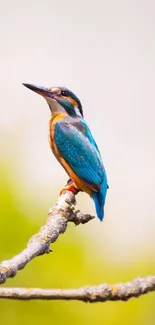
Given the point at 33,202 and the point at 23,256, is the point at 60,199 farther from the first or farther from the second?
the point at 33,202

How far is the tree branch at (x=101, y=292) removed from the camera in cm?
254

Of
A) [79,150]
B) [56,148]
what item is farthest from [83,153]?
[56,148]

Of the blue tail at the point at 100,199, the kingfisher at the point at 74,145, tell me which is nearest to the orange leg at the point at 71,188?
the kingfisher at the point at 74,145

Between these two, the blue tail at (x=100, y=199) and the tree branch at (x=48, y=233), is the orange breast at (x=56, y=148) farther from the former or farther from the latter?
the tree branch at (x=48, y=233)

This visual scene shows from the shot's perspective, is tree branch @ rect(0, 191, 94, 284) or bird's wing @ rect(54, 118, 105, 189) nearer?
tree branch @ rect(0, 191, 94, 284)

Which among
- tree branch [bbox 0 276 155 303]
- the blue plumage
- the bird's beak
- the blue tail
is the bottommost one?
tree branch [bbox 0 276 155 303]

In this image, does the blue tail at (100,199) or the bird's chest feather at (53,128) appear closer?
the blue tail at (100,199)

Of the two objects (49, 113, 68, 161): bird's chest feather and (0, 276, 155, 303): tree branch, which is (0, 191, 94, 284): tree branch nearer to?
(0, 276, 155, 303): tree branch

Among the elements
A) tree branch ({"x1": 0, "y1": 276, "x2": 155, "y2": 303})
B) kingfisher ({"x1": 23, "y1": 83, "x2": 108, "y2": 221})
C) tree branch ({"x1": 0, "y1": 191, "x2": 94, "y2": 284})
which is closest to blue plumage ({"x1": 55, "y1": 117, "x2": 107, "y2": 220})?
kingfisher ({"x1": 23, "y1": 83, "x2": 108, "y2": 221})

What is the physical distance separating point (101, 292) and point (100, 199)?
218 cm

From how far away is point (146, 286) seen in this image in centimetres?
261

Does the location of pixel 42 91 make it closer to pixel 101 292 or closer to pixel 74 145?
pixel 74 145

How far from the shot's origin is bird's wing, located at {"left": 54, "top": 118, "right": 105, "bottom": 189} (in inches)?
191

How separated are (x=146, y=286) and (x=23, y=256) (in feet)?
1.63
